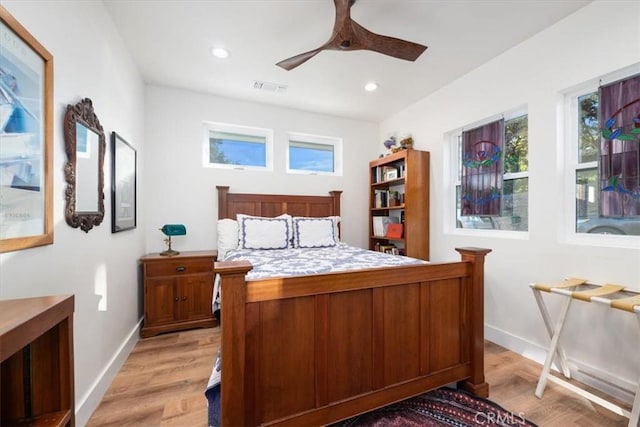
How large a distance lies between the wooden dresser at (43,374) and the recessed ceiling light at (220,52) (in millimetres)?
2275

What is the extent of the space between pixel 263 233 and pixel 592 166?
2838 mm

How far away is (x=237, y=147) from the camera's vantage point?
3521 millimetres

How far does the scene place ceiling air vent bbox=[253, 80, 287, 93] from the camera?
296cm

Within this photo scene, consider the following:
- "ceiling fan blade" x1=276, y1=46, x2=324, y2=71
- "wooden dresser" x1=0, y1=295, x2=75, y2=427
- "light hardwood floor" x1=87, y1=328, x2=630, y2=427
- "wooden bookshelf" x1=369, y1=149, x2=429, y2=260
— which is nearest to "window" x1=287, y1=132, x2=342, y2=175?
"wooden bookshelf" x1=369, y1=149, x2=429, y2=260

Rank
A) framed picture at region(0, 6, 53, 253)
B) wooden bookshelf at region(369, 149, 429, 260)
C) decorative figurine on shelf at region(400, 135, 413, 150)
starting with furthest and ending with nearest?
1. decorative figurine on shelf at region(400, 135, 413, 150)
2. wooden bookshelf at region(369, 149, 429, 260)
3. framed picture at region(0, 6, 53, 253)

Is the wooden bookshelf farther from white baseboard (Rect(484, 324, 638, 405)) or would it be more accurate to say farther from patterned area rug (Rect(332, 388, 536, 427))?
patterned area rug (Rect(332, 388, 536, 427))

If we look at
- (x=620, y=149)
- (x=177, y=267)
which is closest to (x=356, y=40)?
(x=620, y=149)

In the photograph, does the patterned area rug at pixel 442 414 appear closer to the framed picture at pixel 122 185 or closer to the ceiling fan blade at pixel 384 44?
the framed picture at pixel 122 185

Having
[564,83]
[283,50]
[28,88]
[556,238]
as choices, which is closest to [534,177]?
[556,238]

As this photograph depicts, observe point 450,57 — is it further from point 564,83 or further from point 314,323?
point 314,323

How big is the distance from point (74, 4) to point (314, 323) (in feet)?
7.02

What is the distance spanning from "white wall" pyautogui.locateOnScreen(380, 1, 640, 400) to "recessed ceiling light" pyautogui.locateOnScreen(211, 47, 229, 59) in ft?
7.68

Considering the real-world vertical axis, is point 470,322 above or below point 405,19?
below

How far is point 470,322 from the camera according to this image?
173 centimetres
